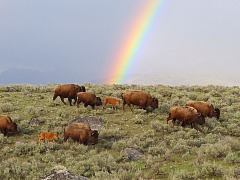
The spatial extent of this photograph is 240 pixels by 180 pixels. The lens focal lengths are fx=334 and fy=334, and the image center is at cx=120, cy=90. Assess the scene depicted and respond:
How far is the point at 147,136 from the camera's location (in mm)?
17094

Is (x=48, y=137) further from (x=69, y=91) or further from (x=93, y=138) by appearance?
(x=69, y=91)

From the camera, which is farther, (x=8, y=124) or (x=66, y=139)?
(x=8, y=124)

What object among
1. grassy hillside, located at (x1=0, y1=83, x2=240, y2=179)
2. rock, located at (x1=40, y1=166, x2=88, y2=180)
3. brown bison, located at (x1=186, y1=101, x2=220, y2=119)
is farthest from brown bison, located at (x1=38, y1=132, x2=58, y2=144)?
brown bison, located at (x1=186, y1=101, x2=220, y2=119)

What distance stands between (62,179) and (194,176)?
5.23 metres

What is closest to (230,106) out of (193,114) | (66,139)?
(193,114)

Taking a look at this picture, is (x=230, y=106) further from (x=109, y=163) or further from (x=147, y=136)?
(x=109, y=163)

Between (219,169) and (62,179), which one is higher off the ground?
(62,179)

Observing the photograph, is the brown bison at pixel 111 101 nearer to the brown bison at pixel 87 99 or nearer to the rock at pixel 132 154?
the brown bison at pixel 87 99

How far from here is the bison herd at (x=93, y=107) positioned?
52.9ft

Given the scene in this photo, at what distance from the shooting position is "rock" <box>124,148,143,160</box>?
14.0 meters

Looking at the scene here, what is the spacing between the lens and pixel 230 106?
77.7ft

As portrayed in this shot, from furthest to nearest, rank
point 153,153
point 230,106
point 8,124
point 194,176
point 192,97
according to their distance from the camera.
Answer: point 192,97
point 230,106
point 8,124
point 153,153
point 194,176

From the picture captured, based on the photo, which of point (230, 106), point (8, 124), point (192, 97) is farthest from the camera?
point (192, 97)

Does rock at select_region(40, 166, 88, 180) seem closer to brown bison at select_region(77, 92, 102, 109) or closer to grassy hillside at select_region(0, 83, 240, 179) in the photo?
grassy hillside at select_region(0, 83, 240, 179)
